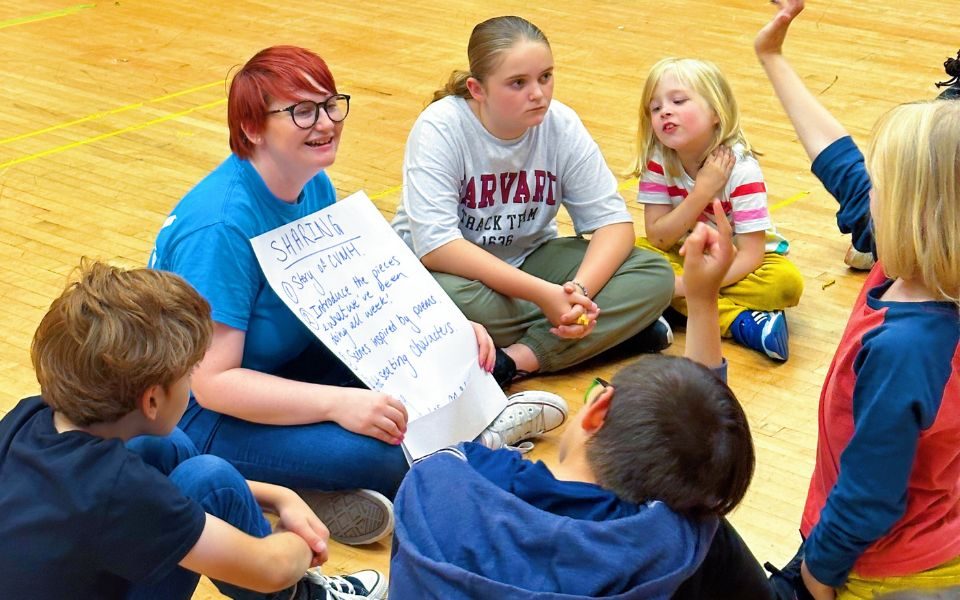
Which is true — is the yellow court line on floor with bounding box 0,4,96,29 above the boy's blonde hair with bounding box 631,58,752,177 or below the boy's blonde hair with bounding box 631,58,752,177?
below

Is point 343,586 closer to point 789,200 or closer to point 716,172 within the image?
point 716,172

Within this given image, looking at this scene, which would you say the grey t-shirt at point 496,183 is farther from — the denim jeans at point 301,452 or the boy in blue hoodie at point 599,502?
the boy in blue hoodie at point 599,502

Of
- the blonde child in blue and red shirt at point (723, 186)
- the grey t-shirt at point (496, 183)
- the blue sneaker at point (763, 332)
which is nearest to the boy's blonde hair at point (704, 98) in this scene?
the blonde child in blue and red shirt at point (723, 186)

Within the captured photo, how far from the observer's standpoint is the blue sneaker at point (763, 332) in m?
3.01

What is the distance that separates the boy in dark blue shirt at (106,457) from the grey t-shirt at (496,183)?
1.28 metres

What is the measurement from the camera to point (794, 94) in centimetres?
200

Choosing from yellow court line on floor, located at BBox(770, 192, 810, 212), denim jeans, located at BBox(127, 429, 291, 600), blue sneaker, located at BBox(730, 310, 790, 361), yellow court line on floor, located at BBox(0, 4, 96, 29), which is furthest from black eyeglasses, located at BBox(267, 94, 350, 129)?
yellow court line on floor, located at BBox(0, 4, 96, 29)

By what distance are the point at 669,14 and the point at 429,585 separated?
18.1ft

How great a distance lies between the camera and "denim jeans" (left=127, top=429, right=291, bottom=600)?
5.71 ft

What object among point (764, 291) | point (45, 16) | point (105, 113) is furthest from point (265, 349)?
point (45, 16)

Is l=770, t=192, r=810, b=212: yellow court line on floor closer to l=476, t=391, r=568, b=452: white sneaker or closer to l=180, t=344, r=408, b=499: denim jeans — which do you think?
l=476, t=391, r=568, b=452: white sneaker

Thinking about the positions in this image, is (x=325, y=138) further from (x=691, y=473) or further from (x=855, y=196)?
(x=691, y=473)

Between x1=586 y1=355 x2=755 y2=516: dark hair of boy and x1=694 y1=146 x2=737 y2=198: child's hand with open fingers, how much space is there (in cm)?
171

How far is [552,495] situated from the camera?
1.40 meters
